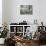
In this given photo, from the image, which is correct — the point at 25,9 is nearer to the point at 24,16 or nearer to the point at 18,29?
the point at 24,16

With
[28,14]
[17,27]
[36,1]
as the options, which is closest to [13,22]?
[17,27]

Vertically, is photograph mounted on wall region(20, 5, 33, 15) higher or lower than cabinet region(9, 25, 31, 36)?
higher

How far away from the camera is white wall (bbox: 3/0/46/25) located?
6199 millimetres

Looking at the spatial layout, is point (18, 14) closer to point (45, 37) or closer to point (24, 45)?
point (45, 37)

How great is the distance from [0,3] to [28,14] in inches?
53.4

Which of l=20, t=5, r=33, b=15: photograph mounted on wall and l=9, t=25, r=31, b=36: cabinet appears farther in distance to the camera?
l=20, t=5, r=33, b=15: photograph mounted on wall

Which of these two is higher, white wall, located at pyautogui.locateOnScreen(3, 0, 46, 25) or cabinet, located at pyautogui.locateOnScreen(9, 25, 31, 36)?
white wall, located at pyautogui.locateOnScreen(3, 0, 46, 25)

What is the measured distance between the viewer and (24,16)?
246 inches

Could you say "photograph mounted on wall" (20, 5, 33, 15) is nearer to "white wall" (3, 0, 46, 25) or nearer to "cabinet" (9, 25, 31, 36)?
"white wall" (3, 0, 46, 25)

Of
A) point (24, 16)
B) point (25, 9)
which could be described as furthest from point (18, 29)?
A: point (25, 9)

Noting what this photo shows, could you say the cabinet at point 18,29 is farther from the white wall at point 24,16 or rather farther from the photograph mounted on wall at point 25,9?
the photograph mounted on wall at point 25,9

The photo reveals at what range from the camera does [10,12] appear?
20.4 feet

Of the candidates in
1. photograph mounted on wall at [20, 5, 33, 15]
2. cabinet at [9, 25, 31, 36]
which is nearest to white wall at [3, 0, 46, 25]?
photograph mounted on wall at [20, 5, 33, 15]

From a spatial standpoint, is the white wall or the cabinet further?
the white wall
